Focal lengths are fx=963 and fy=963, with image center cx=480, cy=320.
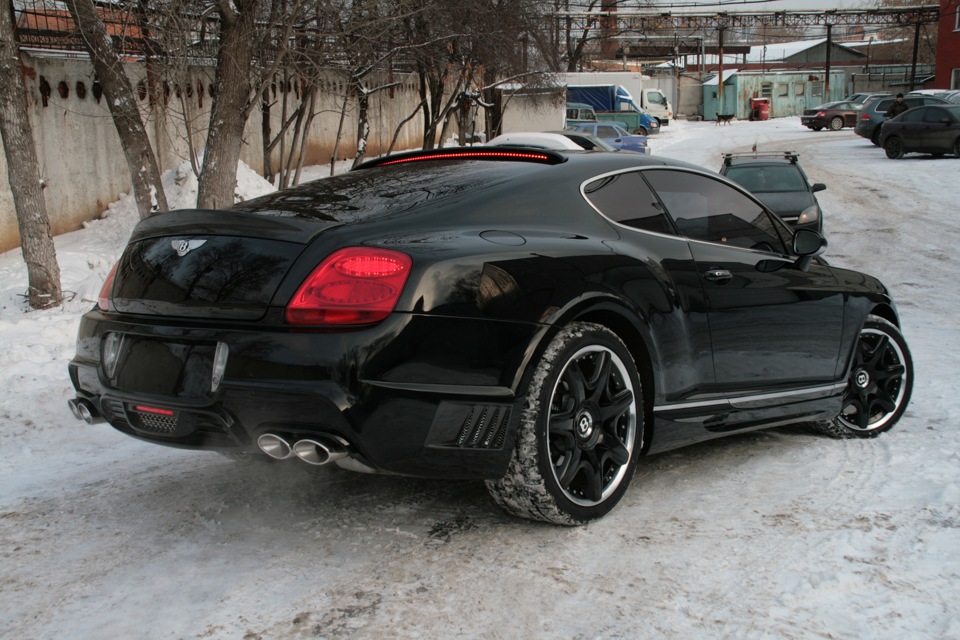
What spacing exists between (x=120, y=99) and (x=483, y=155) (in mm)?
6309

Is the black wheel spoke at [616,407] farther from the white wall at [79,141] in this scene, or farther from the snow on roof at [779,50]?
the snow on roof at [779,50]

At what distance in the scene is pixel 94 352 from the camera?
377 cm

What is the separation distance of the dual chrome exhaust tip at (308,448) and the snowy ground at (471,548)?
0.99ft

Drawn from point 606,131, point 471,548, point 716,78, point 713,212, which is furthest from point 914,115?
point 716,78

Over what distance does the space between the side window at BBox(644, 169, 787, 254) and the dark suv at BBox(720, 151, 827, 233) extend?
Result: 28.9 ft

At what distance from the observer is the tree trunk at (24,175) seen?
839 centimetres

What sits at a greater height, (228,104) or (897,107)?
(228,104)

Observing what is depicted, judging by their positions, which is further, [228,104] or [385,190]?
[228,104]

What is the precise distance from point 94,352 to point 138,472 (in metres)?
1.10

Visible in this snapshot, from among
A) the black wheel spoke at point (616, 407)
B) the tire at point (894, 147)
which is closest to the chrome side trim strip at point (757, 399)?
the black wheel spoke at point (616, 407)

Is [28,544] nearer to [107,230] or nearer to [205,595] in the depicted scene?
[205,595]

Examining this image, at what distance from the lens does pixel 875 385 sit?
5438 millimetres

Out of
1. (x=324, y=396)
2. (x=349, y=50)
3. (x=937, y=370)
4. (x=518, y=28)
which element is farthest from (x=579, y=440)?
(x=518, y=28)

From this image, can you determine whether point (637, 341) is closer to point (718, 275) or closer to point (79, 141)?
point (718, 275)
